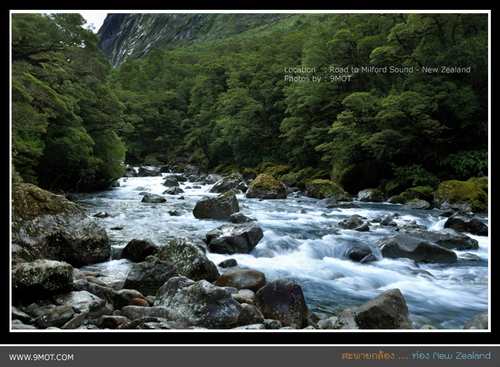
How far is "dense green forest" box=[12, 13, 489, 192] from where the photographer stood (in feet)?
33.0

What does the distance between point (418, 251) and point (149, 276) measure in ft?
17.2

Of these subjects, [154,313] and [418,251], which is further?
[418,251]

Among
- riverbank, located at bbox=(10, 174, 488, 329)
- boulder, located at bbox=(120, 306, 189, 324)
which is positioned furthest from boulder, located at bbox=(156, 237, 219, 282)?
boulder, located at bbox=(120, 306, 189, 324)

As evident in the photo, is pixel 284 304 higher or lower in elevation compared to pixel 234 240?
lower

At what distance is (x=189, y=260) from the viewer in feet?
16.8

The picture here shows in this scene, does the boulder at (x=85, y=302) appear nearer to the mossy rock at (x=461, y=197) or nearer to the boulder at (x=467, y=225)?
the boulder at (x=467, y=225)

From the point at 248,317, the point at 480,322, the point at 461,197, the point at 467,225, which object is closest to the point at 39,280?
the point at 248,317

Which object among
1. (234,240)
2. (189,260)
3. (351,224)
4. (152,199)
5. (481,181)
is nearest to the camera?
(189,260)

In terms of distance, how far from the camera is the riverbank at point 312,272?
369 centimetres

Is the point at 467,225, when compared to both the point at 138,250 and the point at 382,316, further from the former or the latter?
the point at 138,250

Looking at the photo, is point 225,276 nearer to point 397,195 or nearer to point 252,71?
point 397,195

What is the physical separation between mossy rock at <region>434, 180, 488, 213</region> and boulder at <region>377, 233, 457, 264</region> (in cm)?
672

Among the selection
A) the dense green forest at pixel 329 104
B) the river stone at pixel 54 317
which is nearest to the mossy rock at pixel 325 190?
the dense green forest at pixel 329 104
